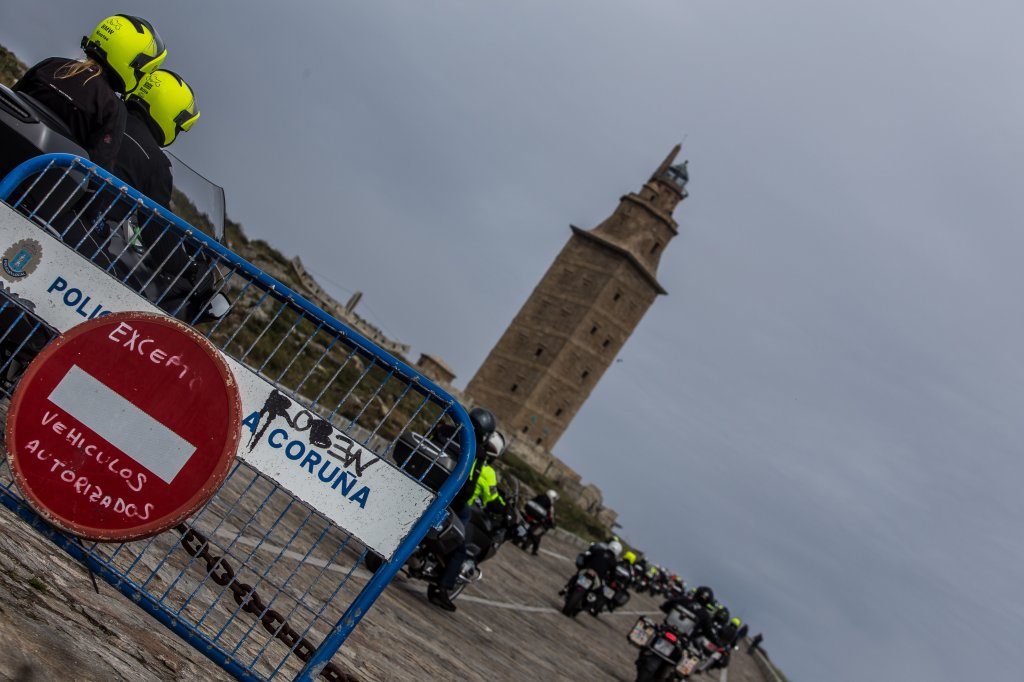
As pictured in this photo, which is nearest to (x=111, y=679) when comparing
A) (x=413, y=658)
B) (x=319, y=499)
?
(x=319, y=499)

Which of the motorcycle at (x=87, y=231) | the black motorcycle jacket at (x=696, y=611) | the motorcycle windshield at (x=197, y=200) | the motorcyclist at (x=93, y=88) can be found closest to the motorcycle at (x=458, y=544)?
the motorcycle windshield at (x=197, y=200)

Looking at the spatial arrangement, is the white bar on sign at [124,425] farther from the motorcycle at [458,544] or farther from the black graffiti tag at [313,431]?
the motorcycle at [458,544]

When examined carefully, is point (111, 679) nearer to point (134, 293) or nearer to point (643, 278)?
point (134, 293)

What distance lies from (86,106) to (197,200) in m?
0.92

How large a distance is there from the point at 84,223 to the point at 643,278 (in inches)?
3426

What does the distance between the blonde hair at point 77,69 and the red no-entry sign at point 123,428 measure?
2188 millimetres

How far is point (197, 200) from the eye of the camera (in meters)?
6.54

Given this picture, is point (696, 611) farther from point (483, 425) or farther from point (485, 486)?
point (483, 425)

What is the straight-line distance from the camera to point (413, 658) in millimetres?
7844

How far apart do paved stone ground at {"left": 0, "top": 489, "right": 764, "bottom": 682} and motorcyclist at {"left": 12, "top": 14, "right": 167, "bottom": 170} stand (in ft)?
5.93

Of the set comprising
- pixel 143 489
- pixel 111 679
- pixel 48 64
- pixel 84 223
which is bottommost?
pixel 111 679

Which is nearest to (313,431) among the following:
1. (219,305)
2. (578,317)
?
(219,305)

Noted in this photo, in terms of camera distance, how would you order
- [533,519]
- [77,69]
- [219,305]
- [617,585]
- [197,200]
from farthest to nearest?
[533,519]
[617,585]
[197,200]
[77,69]
[219,305]

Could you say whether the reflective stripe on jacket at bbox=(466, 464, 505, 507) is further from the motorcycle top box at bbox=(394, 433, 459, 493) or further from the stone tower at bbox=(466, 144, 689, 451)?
the stone tower at bbox=(466, 144, 689, 451)
